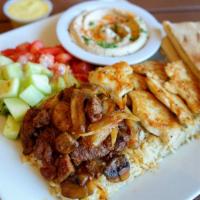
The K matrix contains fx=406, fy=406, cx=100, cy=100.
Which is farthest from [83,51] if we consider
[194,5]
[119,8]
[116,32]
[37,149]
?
[194,5]

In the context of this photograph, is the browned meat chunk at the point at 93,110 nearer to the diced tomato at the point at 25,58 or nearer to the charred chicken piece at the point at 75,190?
the charred chicken piece at the point at 75,190

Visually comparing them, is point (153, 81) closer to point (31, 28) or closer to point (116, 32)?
point (116, 32)

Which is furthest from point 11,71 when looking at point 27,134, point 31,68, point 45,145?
point 45,145

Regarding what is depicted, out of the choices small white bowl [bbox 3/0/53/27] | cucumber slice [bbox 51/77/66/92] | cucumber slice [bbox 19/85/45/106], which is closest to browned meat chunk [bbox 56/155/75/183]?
cucumber slice [bbox 19/85/45/106]

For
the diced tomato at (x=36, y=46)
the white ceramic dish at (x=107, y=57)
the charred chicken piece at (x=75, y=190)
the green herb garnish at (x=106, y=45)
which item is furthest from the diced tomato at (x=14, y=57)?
the charred chicken piece at (x=75, y=190)

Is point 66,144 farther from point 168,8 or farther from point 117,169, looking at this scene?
point 168,8

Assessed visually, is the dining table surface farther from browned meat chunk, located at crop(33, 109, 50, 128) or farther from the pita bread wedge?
browned meat chunk, located at crop(33, 109, 50, 128)
